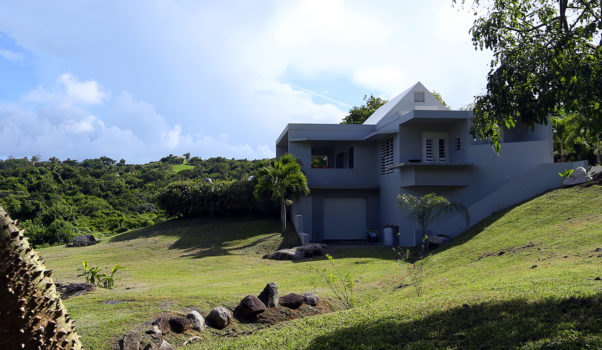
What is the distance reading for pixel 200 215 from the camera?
96.2 feet

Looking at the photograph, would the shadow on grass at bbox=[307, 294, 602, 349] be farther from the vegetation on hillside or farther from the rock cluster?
the vegetation on hillside

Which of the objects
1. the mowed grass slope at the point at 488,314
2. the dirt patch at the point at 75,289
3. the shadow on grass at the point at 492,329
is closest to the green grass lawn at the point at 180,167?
the dirt patch at the point at 75,289

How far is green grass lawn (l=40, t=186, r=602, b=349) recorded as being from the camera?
20.7ft

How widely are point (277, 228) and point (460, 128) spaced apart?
33.5 feet

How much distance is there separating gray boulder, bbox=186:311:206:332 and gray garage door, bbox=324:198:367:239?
18556mm

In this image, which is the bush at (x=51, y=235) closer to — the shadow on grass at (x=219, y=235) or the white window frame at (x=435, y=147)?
the shadow on grass at (x=219, y=235)

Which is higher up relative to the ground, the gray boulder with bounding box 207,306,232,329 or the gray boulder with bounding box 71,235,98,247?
the gray boulder with bounding box 71,235,98,247

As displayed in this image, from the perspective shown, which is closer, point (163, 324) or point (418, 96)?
point (163, 324)

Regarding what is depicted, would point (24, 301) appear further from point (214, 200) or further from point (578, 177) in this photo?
point (214, 200)

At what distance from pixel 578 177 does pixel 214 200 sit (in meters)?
18.1

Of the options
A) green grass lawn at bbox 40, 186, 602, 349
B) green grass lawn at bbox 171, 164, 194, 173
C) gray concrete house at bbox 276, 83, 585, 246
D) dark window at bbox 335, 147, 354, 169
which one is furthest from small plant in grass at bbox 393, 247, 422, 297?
green grass lawn at bbox 171, 164, 194, 173

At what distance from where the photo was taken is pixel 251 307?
31.1 feet

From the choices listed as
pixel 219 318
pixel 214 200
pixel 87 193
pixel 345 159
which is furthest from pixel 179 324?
pixel 87 193

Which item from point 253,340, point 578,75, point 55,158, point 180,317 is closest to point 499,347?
point 253,340
